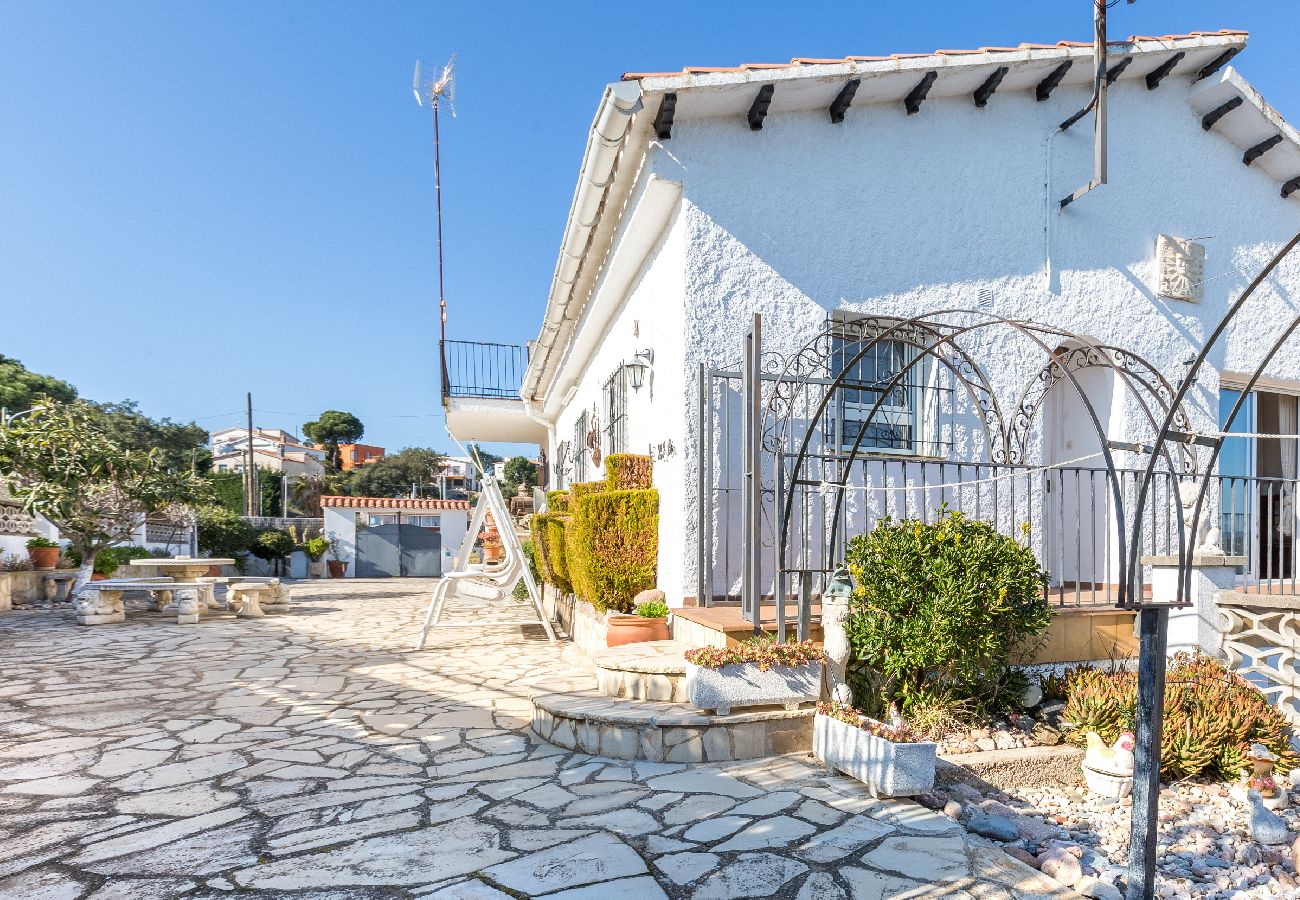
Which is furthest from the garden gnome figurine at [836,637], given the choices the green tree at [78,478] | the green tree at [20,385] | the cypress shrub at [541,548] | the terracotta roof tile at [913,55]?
the green tree at [20,385]

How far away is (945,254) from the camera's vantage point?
6695 millimetres

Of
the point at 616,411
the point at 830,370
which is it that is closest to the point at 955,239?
the point at 830,370

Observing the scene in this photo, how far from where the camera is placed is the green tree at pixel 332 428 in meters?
53.2

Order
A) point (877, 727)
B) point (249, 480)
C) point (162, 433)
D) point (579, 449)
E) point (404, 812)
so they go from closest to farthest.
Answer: point (404, 812) → point (877, 727) → point (579, 449) → point (249, 480) → point (162, 433)

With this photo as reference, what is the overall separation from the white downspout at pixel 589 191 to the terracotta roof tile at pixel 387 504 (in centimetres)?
1586

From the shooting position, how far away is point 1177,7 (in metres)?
8.55

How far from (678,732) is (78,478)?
10.9 metres

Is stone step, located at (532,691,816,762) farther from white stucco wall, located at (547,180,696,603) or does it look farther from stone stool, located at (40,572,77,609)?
stone stool, located at (40,572,77,609)

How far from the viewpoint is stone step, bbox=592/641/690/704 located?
4.24m

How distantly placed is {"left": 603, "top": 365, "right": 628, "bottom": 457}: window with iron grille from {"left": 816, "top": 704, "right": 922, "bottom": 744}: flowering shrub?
4236 millimetres

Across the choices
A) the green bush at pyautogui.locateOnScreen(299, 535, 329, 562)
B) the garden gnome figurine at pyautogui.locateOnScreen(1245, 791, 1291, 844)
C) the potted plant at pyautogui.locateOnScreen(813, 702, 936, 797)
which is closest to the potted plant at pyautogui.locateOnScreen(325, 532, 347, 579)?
the green bush at pyautogui.locateOnScreen(299, 535, 329, 562)

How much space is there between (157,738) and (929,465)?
6132mm

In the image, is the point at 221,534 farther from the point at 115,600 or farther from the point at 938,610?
the point at 938,610

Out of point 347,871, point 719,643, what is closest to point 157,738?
point 347,871
